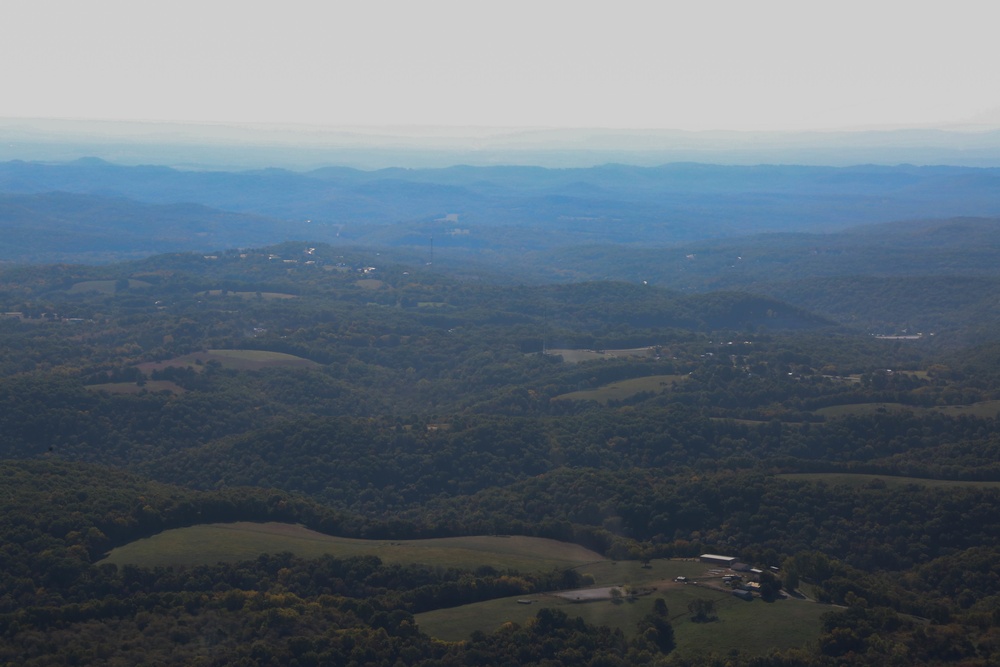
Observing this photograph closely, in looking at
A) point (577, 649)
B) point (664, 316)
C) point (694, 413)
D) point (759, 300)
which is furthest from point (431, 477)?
point (759, 300)

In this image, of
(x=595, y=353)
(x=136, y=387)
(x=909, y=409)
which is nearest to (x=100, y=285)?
(x=136, y=387)

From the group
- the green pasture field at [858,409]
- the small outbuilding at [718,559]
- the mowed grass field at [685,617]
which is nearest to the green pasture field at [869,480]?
the small outbuilding at [718,559]

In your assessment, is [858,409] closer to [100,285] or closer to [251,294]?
[251,294]

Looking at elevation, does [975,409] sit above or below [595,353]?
above

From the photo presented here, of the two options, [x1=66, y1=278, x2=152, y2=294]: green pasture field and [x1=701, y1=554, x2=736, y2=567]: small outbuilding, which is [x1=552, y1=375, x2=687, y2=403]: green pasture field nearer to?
[x1=701, y1=554, x2=736, y2=567]: small outbuilding

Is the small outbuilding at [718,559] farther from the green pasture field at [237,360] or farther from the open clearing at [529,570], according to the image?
the green pasture field at [237,360]

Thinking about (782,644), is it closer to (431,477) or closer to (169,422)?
(431,477)
